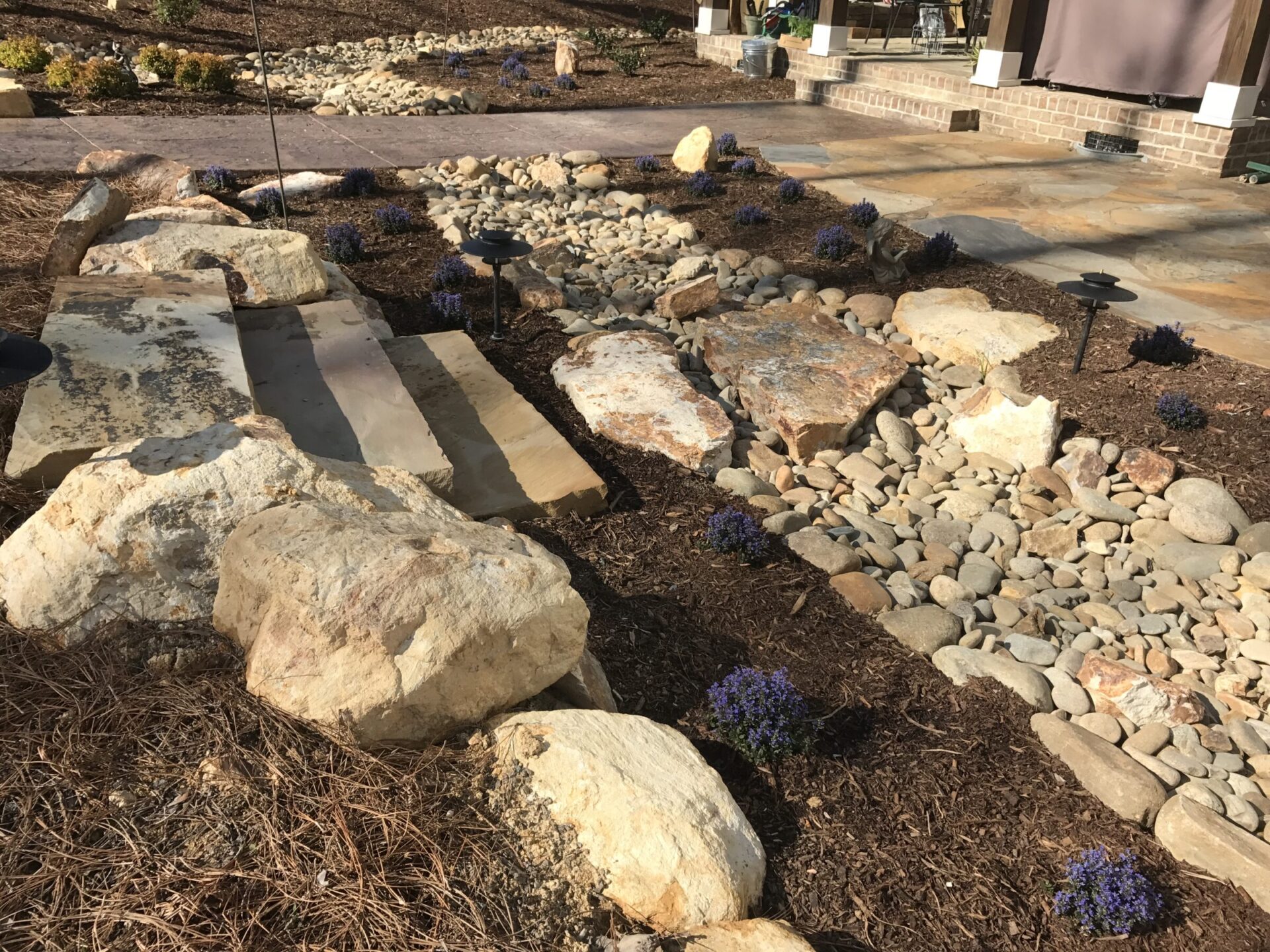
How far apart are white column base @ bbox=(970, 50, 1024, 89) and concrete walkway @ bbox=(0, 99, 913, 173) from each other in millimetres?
1028

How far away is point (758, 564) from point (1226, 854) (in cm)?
187

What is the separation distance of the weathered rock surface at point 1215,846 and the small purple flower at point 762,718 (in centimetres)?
113

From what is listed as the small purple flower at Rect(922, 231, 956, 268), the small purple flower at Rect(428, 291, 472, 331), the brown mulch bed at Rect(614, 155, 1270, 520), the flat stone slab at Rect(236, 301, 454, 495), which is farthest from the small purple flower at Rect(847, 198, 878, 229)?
the flat stone slab at Rect(236, 301, 454, 495)

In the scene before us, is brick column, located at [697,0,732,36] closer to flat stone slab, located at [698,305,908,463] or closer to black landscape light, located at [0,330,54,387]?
flat stone slab, located at [698,305,908,463]

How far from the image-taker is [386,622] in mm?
2260

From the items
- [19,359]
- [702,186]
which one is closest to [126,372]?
[19,359]

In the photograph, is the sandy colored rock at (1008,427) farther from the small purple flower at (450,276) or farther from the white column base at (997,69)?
the white column base at (997,69)

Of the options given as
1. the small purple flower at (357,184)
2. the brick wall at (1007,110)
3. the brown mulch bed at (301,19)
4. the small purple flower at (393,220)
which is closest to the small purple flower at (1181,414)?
the small purple flower at (393,220)

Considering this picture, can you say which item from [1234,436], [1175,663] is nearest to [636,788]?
[1175,663]

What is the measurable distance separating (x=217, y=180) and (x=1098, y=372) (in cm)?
669

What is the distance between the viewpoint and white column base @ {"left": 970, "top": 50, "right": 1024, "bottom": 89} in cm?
1096

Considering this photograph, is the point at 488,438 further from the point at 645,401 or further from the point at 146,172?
the point at 146,172

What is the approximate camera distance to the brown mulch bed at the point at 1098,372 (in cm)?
489

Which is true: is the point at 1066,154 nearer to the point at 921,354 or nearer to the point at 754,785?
the point at 921,354
